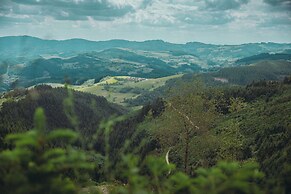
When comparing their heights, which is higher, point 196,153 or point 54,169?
point 54,169

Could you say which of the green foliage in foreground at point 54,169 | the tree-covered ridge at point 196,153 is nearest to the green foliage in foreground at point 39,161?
the green foliage in foreground at point 54,169

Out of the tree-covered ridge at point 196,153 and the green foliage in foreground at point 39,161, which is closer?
the green foliage in foreground at point 39,161

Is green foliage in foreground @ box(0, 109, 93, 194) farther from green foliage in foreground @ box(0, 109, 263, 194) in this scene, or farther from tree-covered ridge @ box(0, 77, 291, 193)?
tree-covered ridge @ box(0, 77, 291, 193)

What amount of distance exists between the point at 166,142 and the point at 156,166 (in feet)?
178

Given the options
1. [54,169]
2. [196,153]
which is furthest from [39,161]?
[196,153]

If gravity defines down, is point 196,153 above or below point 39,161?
below

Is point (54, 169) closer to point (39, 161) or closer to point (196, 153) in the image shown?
point (39, 161)

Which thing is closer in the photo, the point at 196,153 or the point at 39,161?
the point at 39,161

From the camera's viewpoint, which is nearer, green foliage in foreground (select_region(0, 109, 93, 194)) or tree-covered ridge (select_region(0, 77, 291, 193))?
green foliage in foreground (select_region(0, 109, 93, 194))

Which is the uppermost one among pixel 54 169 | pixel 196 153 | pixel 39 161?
pixel 39 161

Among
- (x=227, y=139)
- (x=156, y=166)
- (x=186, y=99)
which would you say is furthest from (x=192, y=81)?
(x=156, y=166)

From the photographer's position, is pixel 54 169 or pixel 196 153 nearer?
pixel 54 169

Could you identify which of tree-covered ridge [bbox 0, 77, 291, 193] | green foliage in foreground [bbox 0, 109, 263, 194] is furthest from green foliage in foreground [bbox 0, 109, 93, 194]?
tree-covered ridge [bbox 0, 77, 291, 193]

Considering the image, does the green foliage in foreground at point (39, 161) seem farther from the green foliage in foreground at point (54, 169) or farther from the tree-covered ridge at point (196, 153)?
the tree-covered ridge at point (196, 153)
